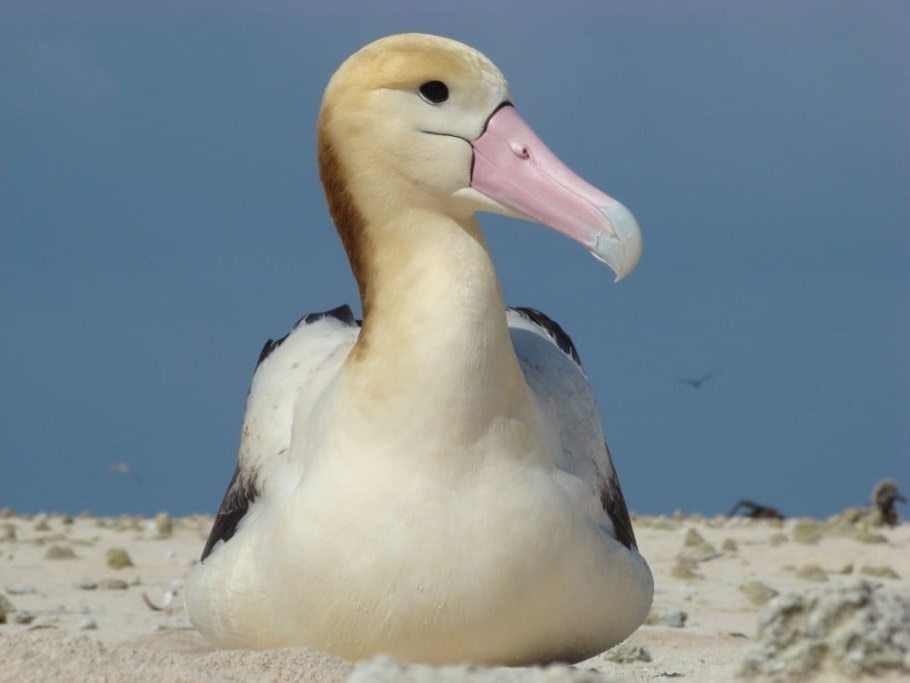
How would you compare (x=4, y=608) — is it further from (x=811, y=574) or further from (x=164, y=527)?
(x=164, y=527)

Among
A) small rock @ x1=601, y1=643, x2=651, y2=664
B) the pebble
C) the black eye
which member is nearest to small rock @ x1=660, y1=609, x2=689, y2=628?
small rock @ x1=601, y1=643, x2=651, y2=664

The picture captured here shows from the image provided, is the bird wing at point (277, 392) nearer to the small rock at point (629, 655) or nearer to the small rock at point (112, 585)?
the small rock at point (629, 655)

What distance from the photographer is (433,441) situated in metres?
5.43

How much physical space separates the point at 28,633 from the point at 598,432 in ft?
8.69

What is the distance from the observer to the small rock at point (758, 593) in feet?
34.3

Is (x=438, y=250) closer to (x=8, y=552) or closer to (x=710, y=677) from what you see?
(x=710, y=677)

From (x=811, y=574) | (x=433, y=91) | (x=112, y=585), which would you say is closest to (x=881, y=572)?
(x=811, y=574)

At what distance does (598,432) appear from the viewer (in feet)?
21.2

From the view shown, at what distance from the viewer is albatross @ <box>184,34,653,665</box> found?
5438 mm

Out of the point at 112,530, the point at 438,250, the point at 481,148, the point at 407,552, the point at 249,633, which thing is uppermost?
the point at 481,148

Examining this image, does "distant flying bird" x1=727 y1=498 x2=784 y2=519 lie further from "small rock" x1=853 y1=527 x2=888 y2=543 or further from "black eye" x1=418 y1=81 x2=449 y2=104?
"black eye" x1=418 y1=81 x2=449 y2=104

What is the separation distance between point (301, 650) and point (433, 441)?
2.79ft

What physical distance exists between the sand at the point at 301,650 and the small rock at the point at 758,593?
0.06 feet

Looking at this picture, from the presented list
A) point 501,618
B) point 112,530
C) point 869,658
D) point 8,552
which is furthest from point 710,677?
point 112,530
